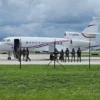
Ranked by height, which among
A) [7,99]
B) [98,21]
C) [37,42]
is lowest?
[7,99]

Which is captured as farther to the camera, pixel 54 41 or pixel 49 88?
pixel 54 41

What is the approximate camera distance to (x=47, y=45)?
5116 centimetres

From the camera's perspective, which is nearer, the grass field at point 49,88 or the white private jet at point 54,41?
the grass field at point 49,88

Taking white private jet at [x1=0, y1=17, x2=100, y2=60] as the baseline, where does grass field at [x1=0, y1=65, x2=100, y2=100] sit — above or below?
below

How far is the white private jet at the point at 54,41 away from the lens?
49.5m

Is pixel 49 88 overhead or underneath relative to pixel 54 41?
underneath

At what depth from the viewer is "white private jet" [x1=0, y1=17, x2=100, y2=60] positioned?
162ft

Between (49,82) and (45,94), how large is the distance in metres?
3.66

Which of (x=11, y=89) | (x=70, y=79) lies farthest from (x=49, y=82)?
(x=11, y=89)

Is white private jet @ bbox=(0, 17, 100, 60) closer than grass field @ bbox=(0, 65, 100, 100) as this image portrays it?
No

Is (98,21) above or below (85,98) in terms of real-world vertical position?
above

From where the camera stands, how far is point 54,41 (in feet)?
157

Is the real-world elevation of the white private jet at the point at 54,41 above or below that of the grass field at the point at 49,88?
above

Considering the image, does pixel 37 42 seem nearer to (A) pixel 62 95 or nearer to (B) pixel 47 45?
(B) pixel 47 45
